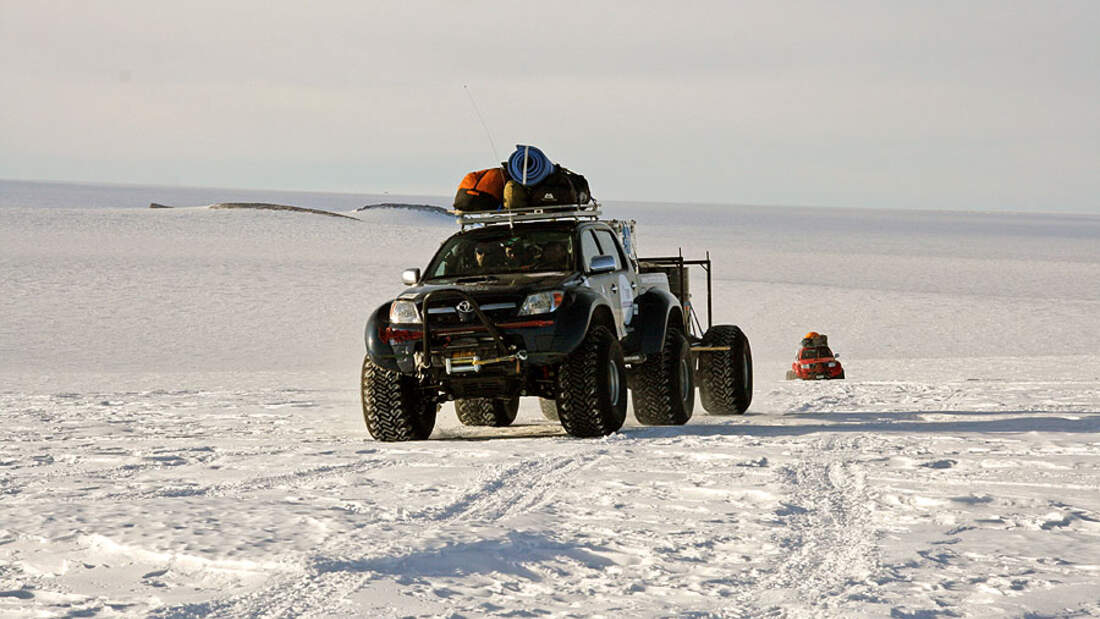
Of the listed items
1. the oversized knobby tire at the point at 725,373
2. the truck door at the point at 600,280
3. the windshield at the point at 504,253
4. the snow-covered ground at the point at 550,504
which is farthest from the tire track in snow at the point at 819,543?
the oversized knobby tire at the point at 725,373

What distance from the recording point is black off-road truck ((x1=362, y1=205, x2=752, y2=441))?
1028 centimetres

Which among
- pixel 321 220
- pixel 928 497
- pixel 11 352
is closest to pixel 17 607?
pixel 928 497

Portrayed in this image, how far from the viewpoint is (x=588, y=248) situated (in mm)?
11672

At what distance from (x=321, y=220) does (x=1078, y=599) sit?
46.7 metres

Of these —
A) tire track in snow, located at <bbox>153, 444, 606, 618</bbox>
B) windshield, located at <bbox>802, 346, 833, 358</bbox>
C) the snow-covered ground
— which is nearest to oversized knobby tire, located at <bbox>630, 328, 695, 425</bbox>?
the snow-covered ground

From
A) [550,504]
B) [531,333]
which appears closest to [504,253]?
[531,333]

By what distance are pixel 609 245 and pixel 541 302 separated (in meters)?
2.14

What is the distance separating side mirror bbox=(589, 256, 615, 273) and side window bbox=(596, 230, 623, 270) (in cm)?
115

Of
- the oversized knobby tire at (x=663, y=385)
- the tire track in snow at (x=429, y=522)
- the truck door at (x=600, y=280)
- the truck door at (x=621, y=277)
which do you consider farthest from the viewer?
the oversized knobby tire at (x=663, y=385)

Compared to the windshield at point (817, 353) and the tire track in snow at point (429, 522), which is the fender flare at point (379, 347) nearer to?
the tire track in snow at point (429, 522)

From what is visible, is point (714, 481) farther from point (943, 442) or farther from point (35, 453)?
point (35, 453)

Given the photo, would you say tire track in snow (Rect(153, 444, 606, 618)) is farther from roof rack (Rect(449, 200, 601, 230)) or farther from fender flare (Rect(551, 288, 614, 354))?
roof rack (Rect(449, 200, 601, 230))

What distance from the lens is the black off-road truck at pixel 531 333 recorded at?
1028 cm

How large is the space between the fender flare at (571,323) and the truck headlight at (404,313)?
1114mm
